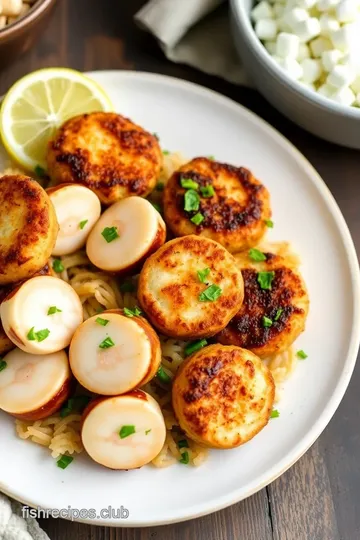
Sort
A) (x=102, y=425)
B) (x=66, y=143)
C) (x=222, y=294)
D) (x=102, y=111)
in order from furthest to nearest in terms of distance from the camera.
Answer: (x=102, y=111) → (x=66, y=143) → (x=222, y=294) → (x=102, y=425)

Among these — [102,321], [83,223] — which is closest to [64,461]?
[102,321]

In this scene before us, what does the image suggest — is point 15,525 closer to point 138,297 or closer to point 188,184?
point 138,297

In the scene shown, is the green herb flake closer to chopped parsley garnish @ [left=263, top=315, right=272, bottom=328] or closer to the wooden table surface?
chopped parsley garnish @ [left=263, top=315, right=272, bottom=328]

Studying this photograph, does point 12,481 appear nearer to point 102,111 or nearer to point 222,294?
point 222,294

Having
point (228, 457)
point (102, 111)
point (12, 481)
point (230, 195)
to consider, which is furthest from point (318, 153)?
point (12, 481)

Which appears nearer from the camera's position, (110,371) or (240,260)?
(110,371)

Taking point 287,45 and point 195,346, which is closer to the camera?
point 195,346

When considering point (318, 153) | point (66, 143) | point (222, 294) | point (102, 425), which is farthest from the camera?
point (318, 153)

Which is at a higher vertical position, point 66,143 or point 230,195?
point 66,143
